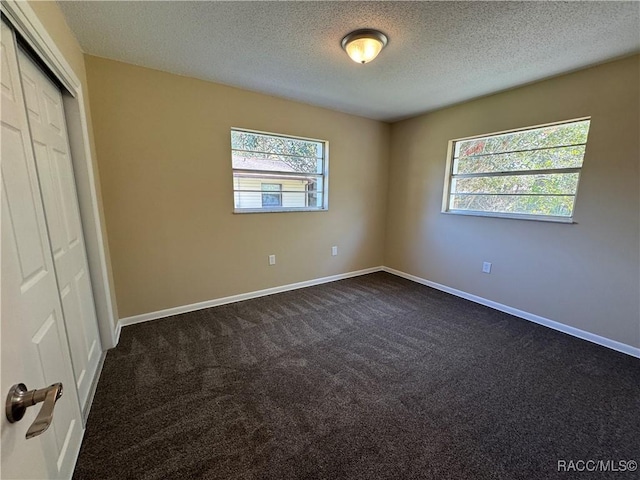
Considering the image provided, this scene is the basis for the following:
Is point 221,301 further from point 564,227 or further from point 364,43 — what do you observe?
point 564,227

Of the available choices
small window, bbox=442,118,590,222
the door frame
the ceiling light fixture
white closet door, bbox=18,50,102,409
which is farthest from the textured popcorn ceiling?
white closet door, bbox=18,50,102,409

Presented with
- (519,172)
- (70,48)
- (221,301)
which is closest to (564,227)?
(519,172)

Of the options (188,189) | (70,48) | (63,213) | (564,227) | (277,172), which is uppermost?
(70,48)

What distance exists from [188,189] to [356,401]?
2.43 m

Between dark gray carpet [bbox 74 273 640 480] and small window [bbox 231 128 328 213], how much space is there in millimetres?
1406

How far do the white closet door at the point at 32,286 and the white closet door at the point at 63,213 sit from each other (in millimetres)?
171

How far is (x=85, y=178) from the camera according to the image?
6.56 feet

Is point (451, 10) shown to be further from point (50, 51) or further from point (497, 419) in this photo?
point (497, 419)

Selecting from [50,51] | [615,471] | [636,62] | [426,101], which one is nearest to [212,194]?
[50,51]

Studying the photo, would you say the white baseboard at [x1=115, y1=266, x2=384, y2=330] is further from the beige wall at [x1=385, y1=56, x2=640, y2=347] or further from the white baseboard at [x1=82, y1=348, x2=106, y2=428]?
the beige wall at [x1=385, y1=56, x2=640, y2=347]

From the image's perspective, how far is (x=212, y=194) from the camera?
291cm

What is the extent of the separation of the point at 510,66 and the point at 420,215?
196 centimetres

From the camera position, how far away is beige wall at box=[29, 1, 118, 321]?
1.45 meters

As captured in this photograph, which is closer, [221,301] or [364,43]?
[364,43]
